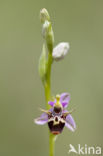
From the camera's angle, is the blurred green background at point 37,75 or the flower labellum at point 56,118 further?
the blurred green background at point 37,75

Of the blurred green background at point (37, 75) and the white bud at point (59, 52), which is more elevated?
the blurred green background at point (37, 75)

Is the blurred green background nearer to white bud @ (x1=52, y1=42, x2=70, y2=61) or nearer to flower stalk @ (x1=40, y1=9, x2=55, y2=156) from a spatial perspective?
flower stalk @ (x1=40, y1=9, x2=55, y2=156)

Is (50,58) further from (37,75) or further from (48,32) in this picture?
(37,75)

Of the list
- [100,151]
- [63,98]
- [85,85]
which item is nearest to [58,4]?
[85,85]

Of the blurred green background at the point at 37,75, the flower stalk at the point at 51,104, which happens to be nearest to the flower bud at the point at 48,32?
the flower stalk at the point at 51,104

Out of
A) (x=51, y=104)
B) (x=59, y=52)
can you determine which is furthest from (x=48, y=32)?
(x=51, y=104)

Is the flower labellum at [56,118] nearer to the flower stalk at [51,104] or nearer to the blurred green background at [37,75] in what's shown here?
the flower stalk at [51,104]

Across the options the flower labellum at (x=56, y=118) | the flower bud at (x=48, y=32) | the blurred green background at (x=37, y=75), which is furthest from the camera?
the blurred green background at (x=37, y=75)

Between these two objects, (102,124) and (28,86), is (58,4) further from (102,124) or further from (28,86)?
(102,124)
